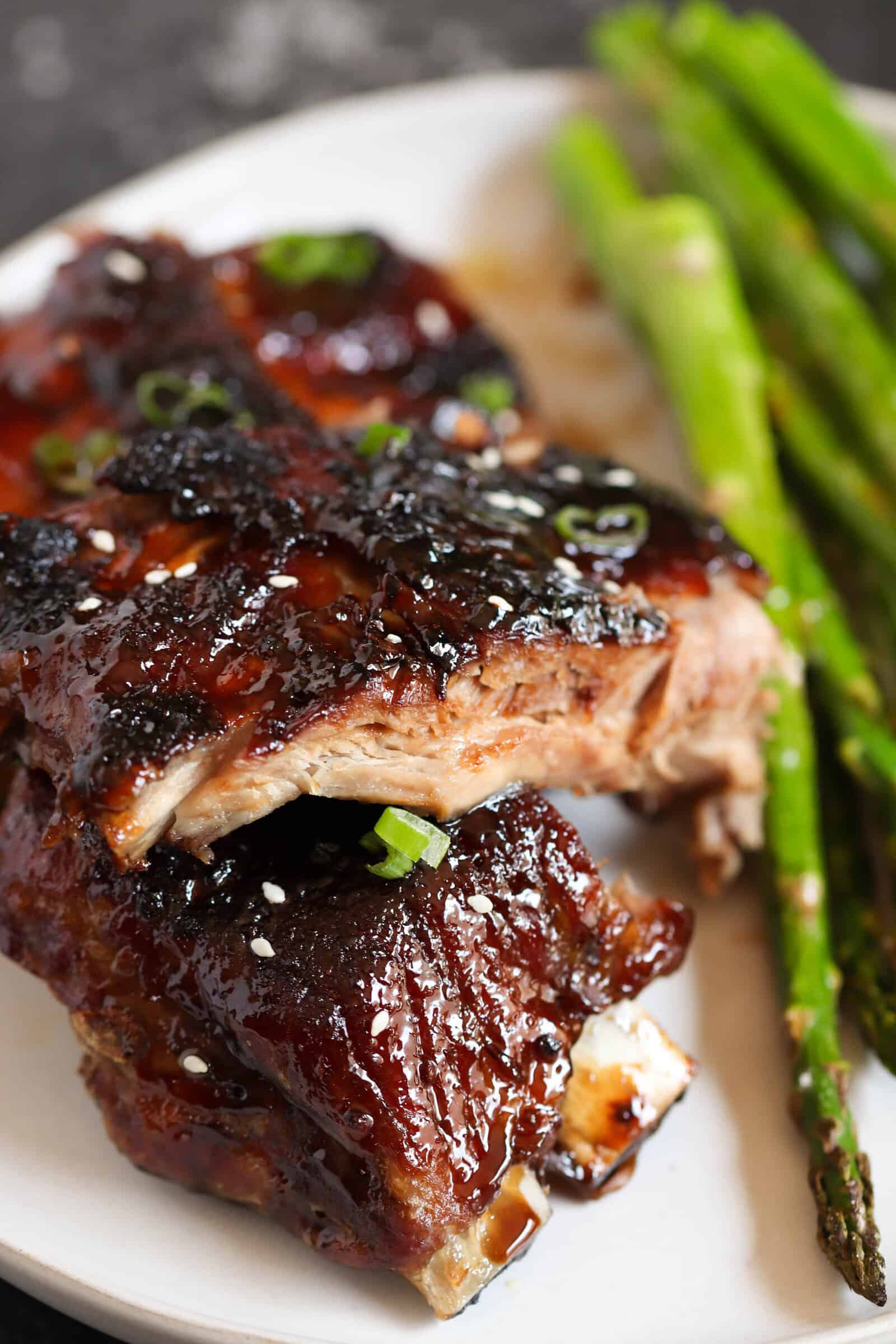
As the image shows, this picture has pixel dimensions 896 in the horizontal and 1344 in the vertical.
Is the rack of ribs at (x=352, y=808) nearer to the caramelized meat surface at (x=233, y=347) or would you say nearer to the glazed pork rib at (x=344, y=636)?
the glazed pork rib at (x=344, y=636)

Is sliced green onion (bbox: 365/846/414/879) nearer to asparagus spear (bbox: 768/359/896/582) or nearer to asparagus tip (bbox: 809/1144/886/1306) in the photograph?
asparagus tip (bbox: 809/1144/886/1306)

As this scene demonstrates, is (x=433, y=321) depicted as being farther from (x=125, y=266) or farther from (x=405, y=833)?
(x=405, y=833)

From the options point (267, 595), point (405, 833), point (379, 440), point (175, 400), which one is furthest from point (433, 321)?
point (405, 833)

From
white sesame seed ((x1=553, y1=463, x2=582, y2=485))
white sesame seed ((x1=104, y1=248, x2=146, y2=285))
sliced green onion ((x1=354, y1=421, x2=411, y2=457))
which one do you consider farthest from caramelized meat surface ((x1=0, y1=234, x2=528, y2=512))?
sliced green onion ((x1=354, y1=421, x2=411, y2=457))

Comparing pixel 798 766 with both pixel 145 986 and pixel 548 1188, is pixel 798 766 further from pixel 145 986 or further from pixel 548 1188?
pixel 145 986

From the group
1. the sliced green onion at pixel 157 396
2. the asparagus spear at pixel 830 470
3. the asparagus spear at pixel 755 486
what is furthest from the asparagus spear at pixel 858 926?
the sliced green onion at pixel 157 396

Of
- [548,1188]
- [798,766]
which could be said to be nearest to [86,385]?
[798,766]

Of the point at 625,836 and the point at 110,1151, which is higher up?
the point at 625,836
